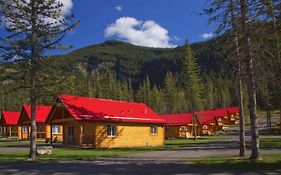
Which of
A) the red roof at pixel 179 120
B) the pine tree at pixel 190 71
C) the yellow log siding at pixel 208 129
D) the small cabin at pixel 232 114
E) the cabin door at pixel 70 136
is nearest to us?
the cabin door at pixel 70 136

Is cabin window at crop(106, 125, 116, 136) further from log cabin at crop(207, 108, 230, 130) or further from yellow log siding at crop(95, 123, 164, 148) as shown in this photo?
log cabin at crop(207, 108, 230, 130)

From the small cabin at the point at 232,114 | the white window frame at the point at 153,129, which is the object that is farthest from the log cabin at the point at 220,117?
the white window frame at the point at 153,129

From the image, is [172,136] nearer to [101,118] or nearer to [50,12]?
[101,118]

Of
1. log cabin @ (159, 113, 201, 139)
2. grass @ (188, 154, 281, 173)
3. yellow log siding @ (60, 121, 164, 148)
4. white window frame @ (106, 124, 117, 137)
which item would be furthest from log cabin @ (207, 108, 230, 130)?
grass @ (188, 154, 281, 173)

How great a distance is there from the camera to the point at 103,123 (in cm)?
3875

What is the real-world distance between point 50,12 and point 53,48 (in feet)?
8.23

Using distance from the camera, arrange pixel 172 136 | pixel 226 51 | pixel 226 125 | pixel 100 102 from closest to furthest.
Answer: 1. pixel 226 51
2. pixel 100 102
3. pixel 172 136
4. pixel 226 125

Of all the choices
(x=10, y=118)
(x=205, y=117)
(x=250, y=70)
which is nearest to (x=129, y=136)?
(x=250, y=70)

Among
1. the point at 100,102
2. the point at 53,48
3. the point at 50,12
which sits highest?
the point at 50,12

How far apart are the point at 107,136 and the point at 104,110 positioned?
2994mm

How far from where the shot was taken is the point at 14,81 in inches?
1051

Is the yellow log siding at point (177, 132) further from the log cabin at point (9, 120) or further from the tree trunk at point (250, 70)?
the tree trunk at point (250, 70)

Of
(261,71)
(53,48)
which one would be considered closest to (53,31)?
(53,48)

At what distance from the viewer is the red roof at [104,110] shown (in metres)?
37.8
